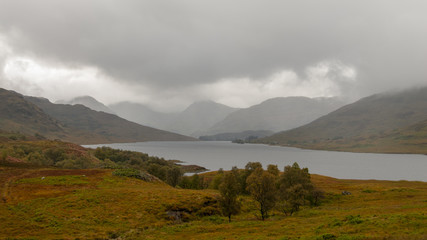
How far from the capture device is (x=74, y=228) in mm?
36062

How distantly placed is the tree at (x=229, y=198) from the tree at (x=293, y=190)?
15.8 metres

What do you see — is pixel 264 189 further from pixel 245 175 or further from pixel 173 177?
pixel 173 177

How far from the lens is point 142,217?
1721 inches

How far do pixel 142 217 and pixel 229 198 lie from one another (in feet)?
54.9

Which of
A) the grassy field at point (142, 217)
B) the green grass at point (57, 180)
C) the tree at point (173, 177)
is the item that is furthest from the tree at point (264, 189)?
the tree at point (173, 177)

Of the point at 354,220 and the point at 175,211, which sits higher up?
the point at 354,220

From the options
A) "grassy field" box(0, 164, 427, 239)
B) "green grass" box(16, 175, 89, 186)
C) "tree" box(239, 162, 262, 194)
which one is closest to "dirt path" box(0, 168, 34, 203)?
"grassy field" box(0, 164, 427, 239)

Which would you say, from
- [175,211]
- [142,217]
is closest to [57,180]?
[142,217]

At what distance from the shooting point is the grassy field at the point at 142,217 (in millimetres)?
28922

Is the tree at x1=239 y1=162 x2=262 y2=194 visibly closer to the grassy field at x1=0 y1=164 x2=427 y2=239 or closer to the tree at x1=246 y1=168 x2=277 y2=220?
the grassy field at x1=0 y1=164 x2=427 y2=239

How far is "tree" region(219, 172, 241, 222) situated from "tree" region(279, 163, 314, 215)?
1581 centimetres

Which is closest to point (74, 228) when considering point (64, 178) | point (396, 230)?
point (64, 178)

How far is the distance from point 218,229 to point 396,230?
23.7m

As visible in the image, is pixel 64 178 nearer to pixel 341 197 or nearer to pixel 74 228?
pixel 74 228
